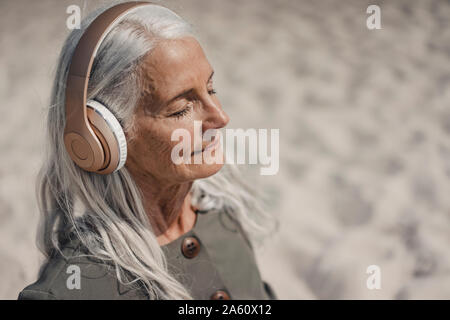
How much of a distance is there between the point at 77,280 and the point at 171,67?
1.52 ft

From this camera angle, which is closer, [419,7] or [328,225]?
[328,225]

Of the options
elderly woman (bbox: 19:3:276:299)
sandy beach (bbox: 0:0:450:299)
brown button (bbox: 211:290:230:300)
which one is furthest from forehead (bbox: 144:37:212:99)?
sandy beach (bbox: 0:0:450:299)

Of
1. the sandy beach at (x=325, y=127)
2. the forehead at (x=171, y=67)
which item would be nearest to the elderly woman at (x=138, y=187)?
the forehead at (x=171, y=67)

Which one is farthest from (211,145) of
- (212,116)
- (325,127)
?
(325,127)

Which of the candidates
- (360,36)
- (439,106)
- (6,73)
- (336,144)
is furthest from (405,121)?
(6,73)

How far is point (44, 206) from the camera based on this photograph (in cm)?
108

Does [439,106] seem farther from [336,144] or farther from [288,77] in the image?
[288,77]

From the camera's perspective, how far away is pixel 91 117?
869mm

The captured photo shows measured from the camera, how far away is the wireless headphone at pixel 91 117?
0.84 meters

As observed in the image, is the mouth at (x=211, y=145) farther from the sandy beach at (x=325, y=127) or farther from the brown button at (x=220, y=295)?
the sandy beach at (x=325, y=127)

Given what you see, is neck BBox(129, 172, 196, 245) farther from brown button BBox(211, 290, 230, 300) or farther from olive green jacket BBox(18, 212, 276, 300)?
brown button BBox(211, 290, 230, 300)

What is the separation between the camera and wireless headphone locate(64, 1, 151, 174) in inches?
33.2

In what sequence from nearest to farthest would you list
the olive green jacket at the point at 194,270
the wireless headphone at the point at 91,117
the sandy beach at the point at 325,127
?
the wireless headphone at the point at 91,117
the olive green jacket at the point at 194,270
the sandy beach at the point at 325,127
